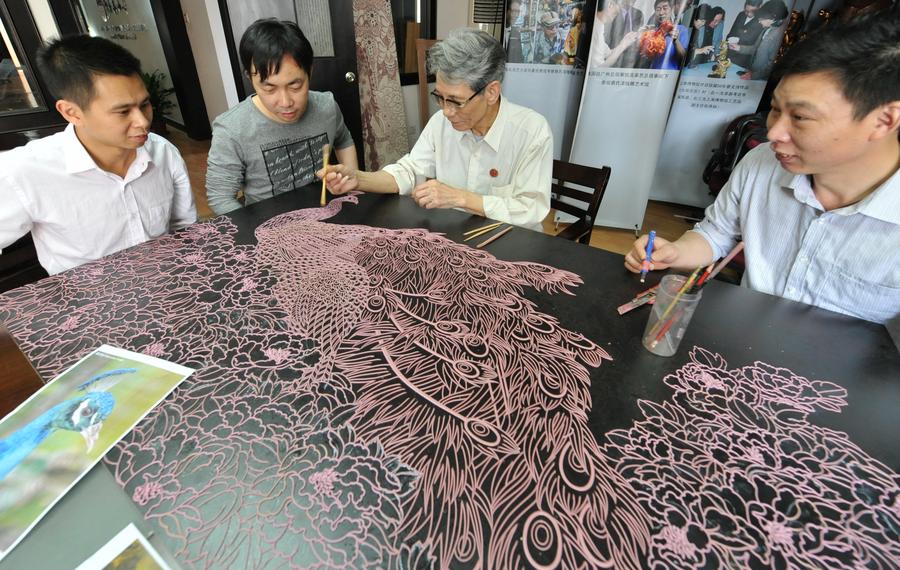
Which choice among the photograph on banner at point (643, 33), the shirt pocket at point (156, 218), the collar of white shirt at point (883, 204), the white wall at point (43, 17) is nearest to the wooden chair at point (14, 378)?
the shirt pocket at point (156, 218)

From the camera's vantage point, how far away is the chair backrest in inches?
135

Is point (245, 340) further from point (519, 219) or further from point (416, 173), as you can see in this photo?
point (416, 173)

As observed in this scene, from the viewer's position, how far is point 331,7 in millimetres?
2949

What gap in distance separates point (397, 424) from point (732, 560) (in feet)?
1.55

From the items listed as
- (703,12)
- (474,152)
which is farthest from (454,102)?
(703,12)

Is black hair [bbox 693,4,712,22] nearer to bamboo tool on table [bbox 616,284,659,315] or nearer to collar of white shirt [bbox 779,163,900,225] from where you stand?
collar of white shirt [bbox 779,163,900,225]

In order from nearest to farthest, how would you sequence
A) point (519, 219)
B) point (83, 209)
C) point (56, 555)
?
point (56, 555) → point (83, 209) → point (519, 219)

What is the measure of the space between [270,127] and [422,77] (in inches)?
87.6

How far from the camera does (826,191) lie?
1.05 m

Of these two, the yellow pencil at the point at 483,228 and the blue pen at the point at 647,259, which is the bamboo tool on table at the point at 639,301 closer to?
the blue pen at the point at 647,259

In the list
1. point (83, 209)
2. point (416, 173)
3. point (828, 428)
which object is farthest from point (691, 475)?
point (83, 209)

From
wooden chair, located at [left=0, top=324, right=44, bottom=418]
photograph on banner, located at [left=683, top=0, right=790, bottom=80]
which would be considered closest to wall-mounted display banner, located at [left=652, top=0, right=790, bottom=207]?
photograph on banner, located at [left=683, top=0, right=790, bottom=80]

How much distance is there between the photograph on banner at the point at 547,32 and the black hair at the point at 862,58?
2.47 m

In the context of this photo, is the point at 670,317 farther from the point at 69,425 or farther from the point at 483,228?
the point at 69,425
